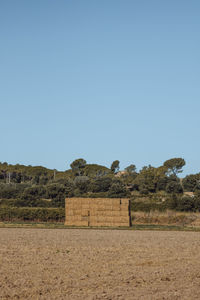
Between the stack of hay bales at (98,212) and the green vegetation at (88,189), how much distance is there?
5181mm

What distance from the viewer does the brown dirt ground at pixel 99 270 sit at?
13156mm

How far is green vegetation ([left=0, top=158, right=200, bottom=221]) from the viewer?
5306cm

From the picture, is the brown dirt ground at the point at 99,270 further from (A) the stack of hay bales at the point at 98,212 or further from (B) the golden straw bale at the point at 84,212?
(B) the golden straw bale at the point at 84,212

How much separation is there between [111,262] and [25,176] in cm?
11782

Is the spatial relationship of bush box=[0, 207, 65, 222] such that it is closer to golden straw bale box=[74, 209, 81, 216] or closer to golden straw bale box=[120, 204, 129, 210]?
golden straw bale box=[74, 209, 81, 216]

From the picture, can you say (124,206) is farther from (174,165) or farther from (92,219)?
(174,165)

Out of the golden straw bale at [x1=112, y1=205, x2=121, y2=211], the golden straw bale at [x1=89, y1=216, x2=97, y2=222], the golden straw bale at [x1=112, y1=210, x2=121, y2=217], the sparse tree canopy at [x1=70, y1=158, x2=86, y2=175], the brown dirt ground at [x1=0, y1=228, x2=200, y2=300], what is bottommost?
the brown dirt ground at [x1=0, y1=228, x2=200, y2=300]

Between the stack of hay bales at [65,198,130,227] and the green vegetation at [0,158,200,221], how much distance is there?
5.18 meters

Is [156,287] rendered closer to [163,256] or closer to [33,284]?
[33,284]

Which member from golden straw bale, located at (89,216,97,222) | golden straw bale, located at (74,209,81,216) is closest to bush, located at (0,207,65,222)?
golden straw bale, located at (74,209,81,216)

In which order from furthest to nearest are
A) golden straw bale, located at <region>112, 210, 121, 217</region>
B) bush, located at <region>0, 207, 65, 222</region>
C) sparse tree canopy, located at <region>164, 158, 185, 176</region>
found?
sparse tree canopy, located at <region>164, 158, 185, 176</region>
bush, located at <region>0, 207, 65, 222</region>
golden straw bale, located at <region>112, 210, 121, 217</region>

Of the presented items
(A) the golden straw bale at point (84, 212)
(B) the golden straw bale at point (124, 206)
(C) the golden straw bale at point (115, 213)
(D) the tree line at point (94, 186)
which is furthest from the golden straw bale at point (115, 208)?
(D) the tree line at point (94, 186)

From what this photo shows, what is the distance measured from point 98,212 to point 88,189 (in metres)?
43.5

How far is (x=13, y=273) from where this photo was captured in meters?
15.8
